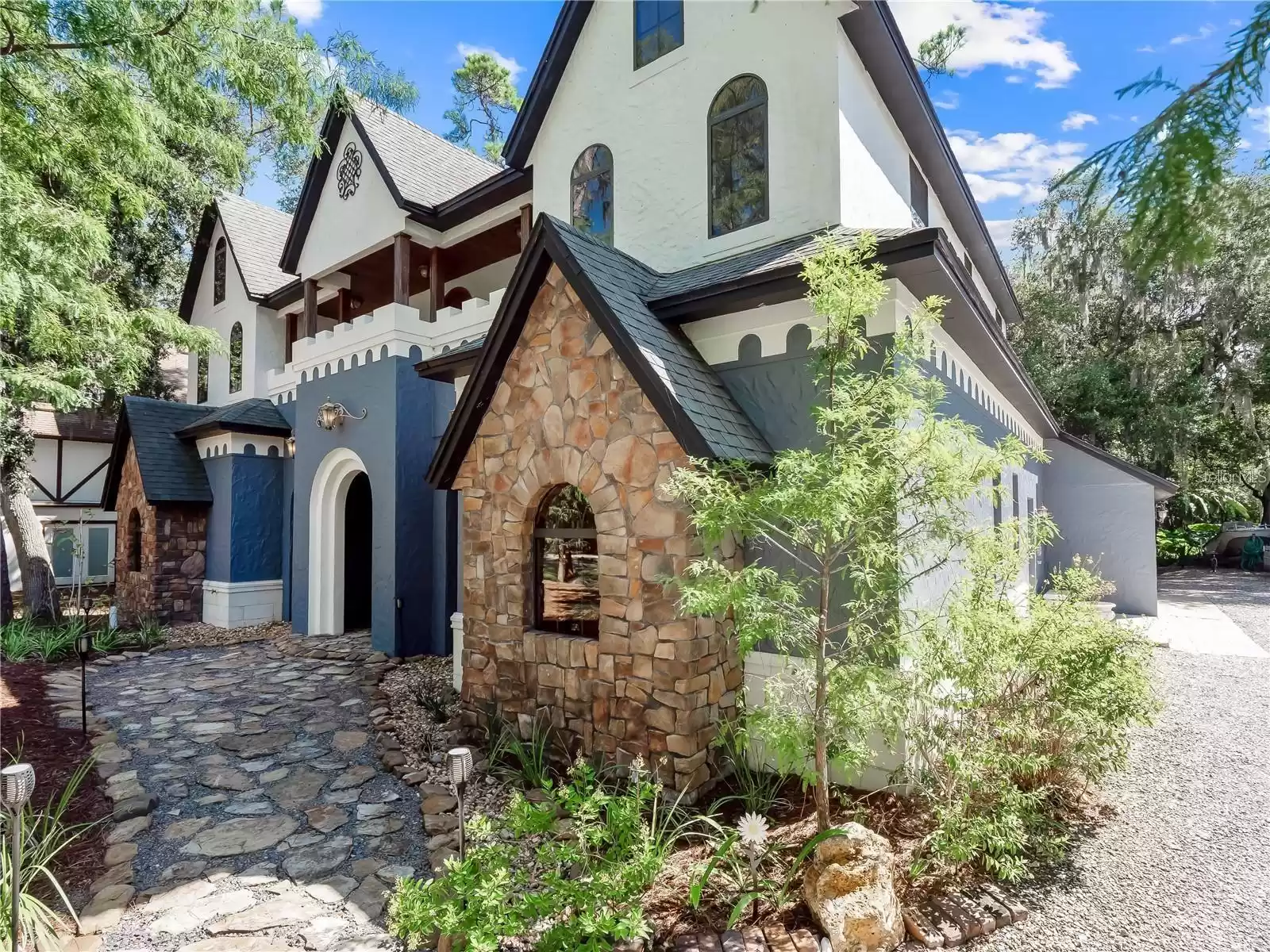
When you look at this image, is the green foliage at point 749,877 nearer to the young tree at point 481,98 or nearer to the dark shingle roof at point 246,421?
the dark shingle roof at point 246,421

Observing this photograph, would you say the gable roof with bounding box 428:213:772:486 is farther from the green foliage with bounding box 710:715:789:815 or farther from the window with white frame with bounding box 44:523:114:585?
the window with white frame with bounding box 44:523:114:585

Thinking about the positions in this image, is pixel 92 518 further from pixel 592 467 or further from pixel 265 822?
pixel 592 467

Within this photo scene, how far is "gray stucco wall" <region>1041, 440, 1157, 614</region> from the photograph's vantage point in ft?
44.2

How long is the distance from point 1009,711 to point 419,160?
12370 millimetres

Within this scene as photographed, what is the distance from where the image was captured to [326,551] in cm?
1191

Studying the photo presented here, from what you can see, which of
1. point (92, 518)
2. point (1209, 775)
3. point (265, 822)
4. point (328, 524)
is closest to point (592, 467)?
point (265, 822)

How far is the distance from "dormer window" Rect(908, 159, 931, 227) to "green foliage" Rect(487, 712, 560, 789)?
758cm

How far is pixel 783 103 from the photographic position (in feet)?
22.0

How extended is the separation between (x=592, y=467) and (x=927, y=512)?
2.75 m

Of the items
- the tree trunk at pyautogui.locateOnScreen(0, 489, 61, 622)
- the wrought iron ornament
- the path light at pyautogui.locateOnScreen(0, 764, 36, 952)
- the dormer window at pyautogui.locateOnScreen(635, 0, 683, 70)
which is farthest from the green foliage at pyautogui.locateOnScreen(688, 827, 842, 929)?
the tree trunk at pyautogui.locateOnScreen(0, 489, 61, 622)

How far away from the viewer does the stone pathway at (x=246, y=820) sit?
3.72 metres

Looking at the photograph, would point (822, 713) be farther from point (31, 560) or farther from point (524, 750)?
point (31, 560)

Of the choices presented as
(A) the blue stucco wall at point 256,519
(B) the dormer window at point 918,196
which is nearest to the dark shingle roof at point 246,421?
(A) the blue stucco wall at point 256,519

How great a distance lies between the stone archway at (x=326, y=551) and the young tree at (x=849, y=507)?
9.73m
